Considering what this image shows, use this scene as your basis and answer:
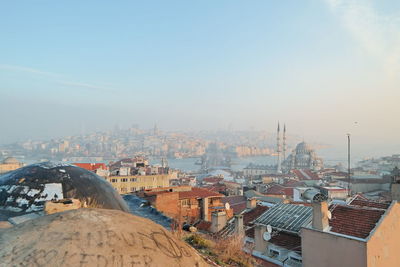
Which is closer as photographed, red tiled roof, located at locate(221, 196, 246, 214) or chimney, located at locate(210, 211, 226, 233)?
chimney, located at locate(210, 211, 226, 233)

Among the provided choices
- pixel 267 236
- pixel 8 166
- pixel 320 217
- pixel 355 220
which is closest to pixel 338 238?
pixel 320 217

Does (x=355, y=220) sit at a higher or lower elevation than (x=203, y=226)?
higher

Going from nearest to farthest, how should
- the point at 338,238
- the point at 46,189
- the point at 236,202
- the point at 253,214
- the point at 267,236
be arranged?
the point at 46,189 < the point at 338,238 < the point at 267,236 < the point at 253,214 < the point at 236,202

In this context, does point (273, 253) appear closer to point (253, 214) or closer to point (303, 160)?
point (253, 214)

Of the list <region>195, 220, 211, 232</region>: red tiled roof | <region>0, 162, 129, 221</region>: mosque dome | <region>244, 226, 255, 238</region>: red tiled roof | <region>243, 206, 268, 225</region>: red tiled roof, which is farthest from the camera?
<region>243, 206, 268, 225</region>: red tiled roof

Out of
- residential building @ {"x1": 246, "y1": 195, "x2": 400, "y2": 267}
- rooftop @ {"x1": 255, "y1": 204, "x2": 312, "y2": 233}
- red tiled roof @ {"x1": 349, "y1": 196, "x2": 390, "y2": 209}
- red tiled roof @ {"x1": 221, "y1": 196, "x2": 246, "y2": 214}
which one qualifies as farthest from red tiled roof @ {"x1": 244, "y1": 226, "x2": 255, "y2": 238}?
red tiled roof @ {"x1": 221, "y1": 196, "x2": 246, "y2": 214}

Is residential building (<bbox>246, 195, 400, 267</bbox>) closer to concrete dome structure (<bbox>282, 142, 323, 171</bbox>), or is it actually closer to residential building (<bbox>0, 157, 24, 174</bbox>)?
residential building (<bbox>0, 157, 24, 174</bbox>)

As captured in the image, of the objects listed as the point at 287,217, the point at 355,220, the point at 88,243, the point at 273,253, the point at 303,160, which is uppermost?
the point at 88,243

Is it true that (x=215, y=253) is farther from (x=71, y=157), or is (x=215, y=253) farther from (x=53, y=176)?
(x=71, y=157)

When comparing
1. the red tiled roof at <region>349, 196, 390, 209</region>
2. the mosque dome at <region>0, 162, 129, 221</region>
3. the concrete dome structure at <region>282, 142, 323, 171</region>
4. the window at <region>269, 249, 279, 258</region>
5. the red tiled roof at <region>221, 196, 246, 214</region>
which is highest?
the mosque dome at <region>0, 162, 129, 221</region>
